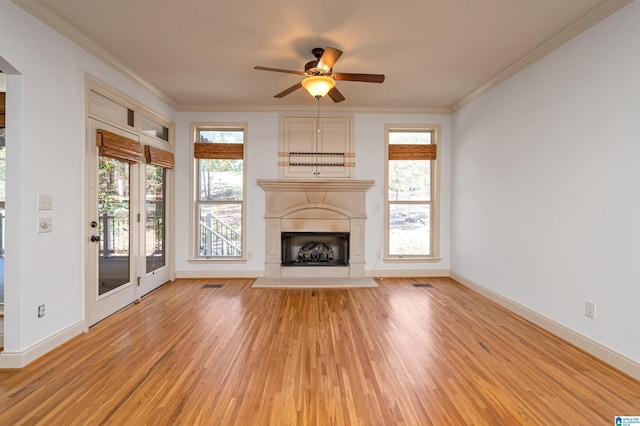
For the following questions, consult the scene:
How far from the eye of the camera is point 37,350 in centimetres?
243

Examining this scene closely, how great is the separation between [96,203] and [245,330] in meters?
2.06

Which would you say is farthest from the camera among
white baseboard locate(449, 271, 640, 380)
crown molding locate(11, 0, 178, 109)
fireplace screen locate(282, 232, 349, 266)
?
fireplace screen locate(282, 232, 349, 266)

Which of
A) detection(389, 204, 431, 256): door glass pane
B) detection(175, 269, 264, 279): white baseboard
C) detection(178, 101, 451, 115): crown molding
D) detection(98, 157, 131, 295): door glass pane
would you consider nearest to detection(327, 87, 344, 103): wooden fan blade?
detection(178, 101, 451, 115): crown molding

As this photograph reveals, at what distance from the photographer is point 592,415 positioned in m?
1.79

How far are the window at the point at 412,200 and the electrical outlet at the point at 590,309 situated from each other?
8.65 ft

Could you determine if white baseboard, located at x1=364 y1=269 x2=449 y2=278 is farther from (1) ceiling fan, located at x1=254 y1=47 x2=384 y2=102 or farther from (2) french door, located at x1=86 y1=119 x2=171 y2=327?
(2) french door, located at x1=86 y1=119 x2=171 y2=327

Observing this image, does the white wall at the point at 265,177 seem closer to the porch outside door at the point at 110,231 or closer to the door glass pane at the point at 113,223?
the porch outside door at the point at 110,231

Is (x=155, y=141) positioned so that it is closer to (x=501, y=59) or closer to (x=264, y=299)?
(x=264, y=299)

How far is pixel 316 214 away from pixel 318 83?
2.57 meters

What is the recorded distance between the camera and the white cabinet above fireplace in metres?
5.14

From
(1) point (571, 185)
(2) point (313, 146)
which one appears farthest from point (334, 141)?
(1) point (571, 185)

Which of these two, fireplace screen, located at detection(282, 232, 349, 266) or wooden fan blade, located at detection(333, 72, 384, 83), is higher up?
wooden fan blade, located at detection(333, 72, 384, 83)

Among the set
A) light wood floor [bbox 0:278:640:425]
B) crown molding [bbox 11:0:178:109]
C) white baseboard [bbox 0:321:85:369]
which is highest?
crown molding [bbox 11:0:178:109]

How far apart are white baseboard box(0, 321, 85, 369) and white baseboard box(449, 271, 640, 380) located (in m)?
4.60
